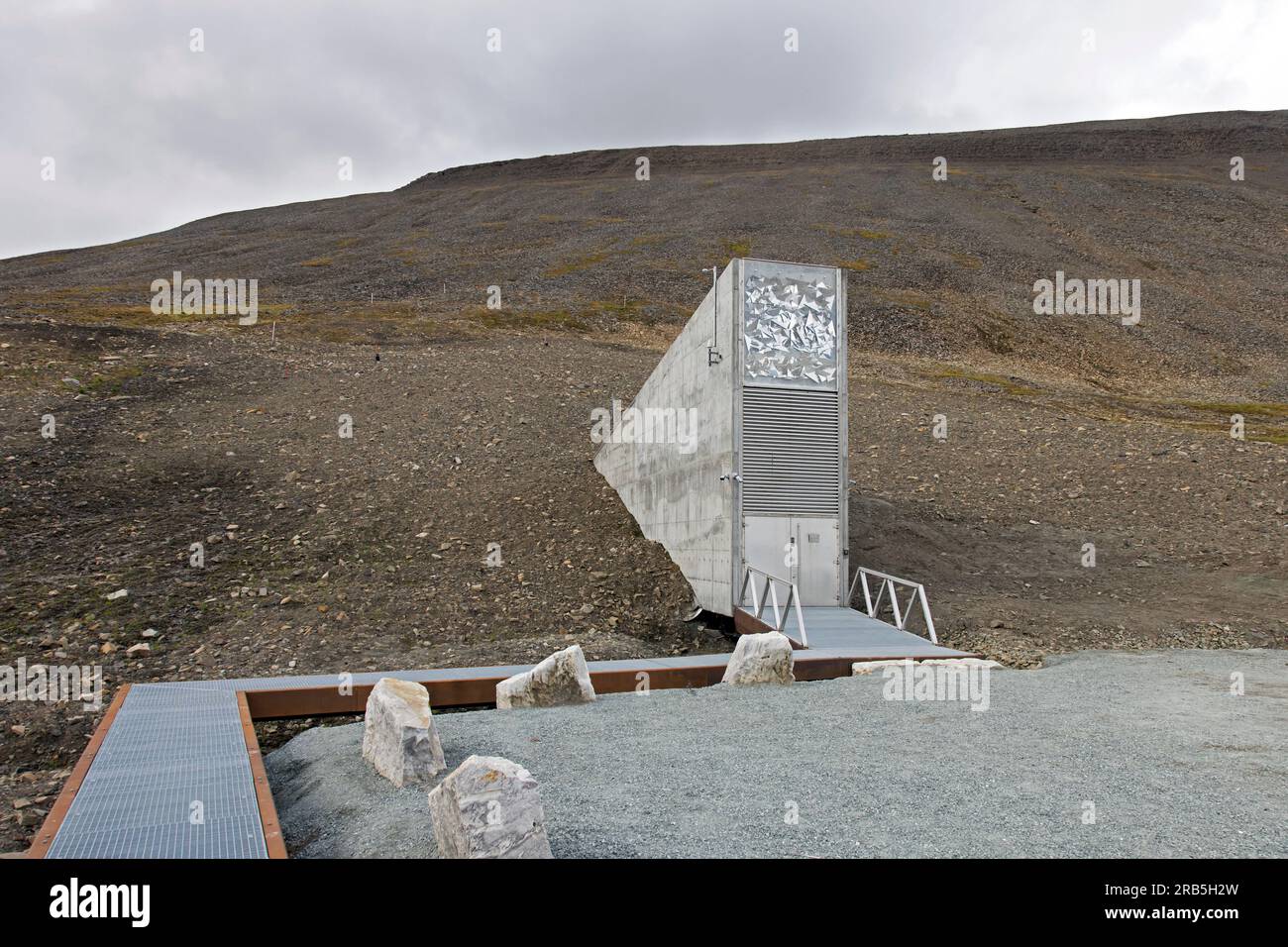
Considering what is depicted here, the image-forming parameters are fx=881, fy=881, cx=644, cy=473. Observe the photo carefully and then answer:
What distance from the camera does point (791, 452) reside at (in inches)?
474

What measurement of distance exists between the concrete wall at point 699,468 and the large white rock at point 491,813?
771cm

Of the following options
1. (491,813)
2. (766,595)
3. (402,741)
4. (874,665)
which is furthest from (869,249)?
(491,813)

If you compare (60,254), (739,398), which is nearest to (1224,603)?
(739,398)

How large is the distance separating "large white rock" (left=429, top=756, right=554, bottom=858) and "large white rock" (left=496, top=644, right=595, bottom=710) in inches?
140

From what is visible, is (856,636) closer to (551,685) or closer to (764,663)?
(764,663)

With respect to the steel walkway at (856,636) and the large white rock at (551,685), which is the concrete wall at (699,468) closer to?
the steel walkway at (856,636)

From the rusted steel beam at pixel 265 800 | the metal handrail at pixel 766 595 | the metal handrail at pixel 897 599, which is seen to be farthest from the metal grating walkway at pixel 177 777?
the metal handrail at pixel 897 599

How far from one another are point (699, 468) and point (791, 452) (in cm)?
146

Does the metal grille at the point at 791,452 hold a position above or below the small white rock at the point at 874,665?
above

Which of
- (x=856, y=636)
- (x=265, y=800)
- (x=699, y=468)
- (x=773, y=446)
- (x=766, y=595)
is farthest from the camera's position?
(x=699, y=468)

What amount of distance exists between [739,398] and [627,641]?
3.60m

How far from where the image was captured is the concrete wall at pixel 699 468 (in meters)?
12.0

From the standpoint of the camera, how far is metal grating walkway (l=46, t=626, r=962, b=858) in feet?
14.0
